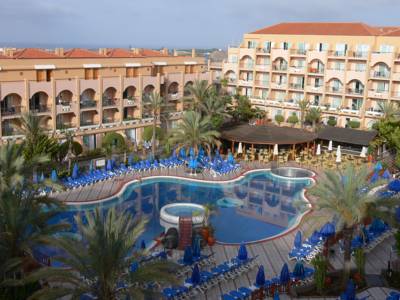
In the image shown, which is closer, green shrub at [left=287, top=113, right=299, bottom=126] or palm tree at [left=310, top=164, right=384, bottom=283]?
palm tree at [left=310, top=164, right=384, bottom=283]

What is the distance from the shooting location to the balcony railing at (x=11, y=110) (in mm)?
36156

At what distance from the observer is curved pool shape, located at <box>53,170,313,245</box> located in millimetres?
25750

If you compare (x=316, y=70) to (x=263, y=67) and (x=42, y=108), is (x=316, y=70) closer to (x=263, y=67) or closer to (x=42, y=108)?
(x=263, y=67)

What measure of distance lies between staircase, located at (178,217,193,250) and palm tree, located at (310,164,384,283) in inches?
259

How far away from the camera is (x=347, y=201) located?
1811 centimetres

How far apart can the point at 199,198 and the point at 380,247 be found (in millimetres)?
12196

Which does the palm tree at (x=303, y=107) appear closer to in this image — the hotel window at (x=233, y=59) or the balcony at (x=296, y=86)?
the balcony at (x=296, y=86)

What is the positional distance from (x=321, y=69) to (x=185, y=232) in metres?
33.7

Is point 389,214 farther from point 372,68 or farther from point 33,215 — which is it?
point 372,68

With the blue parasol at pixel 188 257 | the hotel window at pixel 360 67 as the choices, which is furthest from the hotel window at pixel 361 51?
the blue parasol at pixel 188 257

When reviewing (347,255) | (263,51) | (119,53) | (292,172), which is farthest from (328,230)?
(263,51)

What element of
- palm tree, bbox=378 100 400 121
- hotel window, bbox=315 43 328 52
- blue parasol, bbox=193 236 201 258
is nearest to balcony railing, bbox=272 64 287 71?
hotel window, bbox=315 43 328 52

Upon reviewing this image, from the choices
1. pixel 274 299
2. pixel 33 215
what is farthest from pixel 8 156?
pixel 274 299

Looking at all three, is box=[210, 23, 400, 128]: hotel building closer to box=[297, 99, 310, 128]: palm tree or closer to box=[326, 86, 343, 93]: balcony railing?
box=[326, 86, 343, 93]: balcony railing
